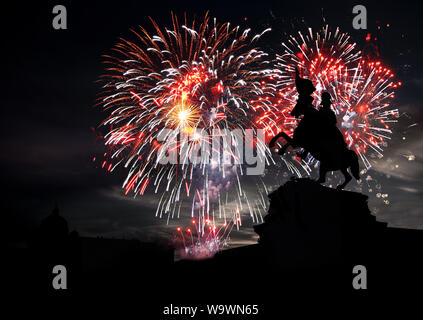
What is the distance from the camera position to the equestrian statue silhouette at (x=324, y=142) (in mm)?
13680

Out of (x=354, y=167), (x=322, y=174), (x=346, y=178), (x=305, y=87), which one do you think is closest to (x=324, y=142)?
(x=322, y=174)

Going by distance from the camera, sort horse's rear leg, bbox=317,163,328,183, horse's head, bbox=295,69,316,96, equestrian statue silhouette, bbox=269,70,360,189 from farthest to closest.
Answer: horse's head, bbox=295,69,316,96 → horse's rear leg, bbox=317,163,328,183 → equestrian statue silhouette, bbox=269,70,360,189

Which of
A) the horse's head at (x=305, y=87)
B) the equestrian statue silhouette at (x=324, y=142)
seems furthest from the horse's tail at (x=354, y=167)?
the horse's head at (x=305, y=87)

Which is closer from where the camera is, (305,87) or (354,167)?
(354,167)

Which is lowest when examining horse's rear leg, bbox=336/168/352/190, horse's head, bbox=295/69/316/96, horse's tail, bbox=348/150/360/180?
horse's rear leg, bbox=336/168/352/190

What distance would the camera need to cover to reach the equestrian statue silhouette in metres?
13.7

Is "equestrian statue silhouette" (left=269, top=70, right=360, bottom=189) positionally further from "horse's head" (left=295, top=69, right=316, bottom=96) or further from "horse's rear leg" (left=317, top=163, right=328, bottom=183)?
"horse's head" (left=295, top=69, right=316, bottom=96)

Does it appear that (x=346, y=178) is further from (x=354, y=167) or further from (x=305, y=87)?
(x=305, y=87)

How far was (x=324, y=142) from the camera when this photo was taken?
13727 millimetres

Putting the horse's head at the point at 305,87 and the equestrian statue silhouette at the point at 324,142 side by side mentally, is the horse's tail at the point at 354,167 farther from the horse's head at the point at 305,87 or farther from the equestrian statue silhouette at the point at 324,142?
the horse's head at the point at 305,87

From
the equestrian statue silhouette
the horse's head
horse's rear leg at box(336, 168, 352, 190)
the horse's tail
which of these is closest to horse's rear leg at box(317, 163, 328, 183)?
the equestrian statue silhouette

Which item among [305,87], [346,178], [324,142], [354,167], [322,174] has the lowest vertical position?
[346,178]
